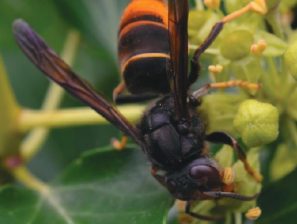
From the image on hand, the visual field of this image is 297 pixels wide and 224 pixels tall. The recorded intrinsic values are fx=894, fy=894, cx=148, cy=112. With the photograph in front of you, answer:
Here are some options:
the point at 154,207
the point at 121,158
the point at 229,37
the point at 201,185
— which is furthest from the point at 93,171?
the point at 229,37

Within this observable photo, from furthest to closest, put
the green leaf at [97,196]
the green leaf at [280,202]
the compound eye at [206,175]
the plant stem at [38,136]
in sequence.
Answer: the plant stem at [38,136]
the green leaf at [280,202]
the green leaf at [97,196]
the compound eye at [206,175]

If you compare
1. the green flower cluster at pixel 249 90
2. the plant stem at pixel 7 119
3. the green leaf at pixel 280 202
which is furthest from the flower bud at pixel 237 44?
the plant stem at pixel 7 119

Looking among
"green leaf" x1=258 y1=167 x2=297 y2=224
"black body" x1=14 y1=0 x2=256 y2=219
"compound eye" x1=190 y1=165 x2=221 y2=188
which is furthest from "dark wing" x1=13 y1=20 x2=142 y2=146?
"green leaf" x1=258 y1=167 x2=297 y2=224

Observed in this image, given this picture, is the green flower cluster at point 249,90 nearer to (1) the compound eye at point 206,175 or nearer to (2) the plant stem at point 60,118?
(1) the compound eye at point 206,175

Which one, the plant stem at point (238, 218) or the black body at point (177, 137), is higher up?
the black body at point (177, 137)

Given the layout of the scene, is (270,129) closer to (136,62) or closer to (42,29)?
(136,62)

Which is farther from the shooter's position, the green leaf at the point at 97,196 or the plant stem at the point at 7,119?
the plant stem at the point at 7,119
